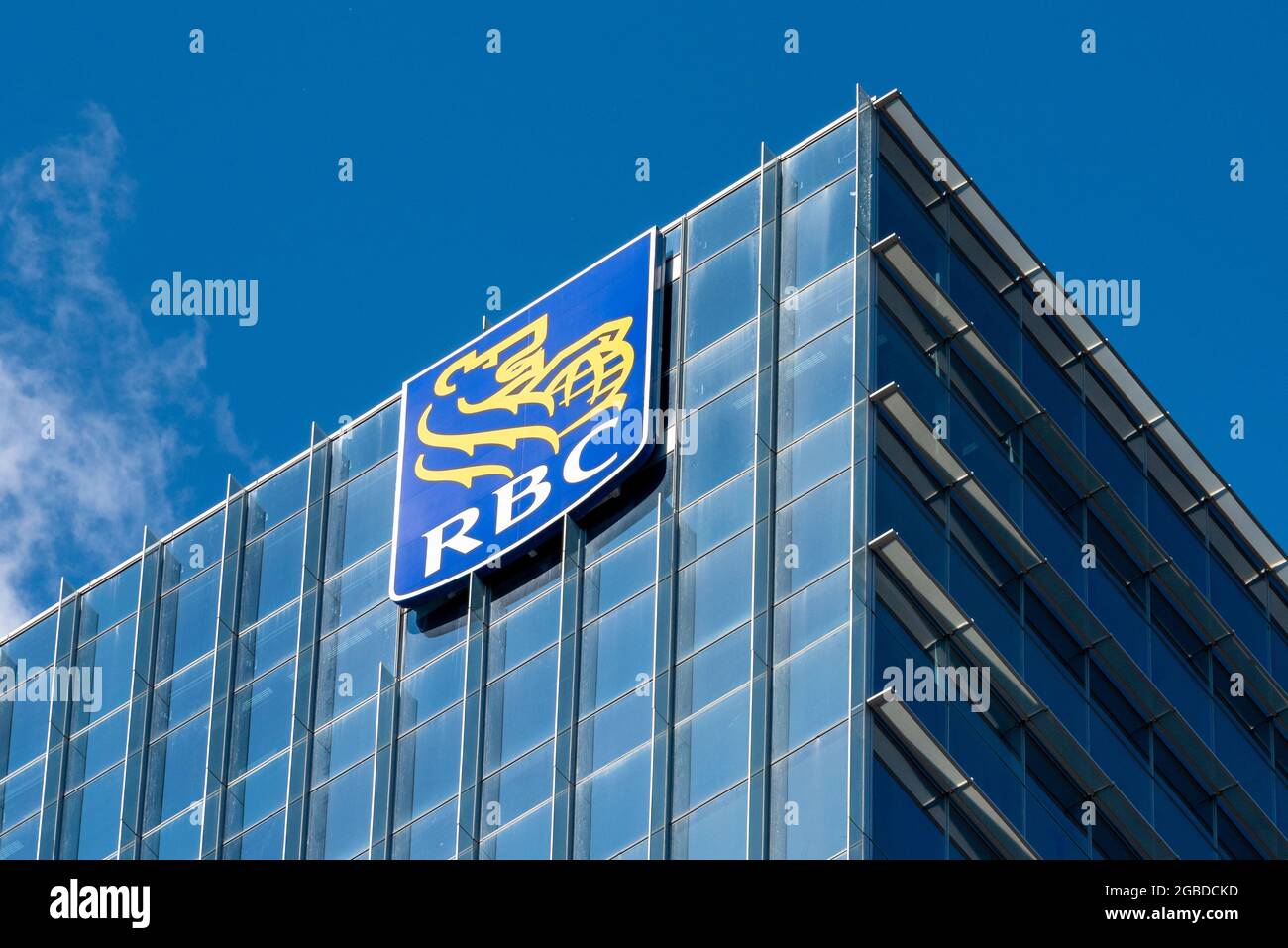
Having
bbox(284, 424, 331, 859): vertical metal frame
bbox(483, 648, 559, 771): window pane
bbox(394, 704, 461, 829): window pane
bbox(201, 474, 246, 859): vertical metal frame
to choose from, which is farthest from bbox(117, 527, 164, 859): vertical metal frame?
bbox(483, 648, 559, 771): window pane

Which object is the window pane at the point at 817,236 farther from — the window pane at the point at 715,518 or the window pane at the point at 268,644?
the window pane at the point at 268,644

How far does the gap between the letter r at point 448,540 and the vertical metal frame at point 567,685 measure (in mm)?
2189

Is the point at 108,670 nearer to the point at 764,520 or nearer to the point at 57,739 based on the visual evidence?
the point at 57,739

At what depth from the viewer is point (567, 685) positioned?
5106cm

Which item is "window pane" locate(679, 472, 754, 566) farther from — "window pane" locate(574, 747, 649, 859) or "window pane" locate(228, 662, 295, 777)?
"window pane" locate(228, 662, 295, 777)

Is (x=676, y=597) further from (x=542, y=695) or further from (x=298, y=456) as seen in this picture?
(x=298, y=456)

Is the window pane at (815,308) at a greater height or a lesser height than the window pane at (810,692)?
greater

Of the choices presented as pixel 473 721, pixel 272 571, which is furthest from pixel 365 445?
pixel 473 721

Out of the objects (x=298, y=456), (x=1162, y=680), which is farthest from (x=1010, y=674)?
(x=298, y=456)

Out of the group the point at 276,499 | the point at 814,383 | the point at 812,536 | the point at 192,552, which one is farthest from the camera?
the point at 192,552

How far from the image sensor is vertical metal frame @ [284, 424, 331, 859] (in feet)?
184

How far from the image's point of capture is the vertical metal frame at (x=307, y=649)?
2202 inches

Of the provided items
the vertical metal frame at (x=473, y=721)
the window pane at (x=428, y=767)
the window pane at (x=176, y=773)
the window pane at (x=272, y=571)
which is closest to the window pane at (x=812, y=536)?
→ the vertical metal frame at (x=473, y=721)

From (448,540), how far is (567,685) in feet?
15.0
